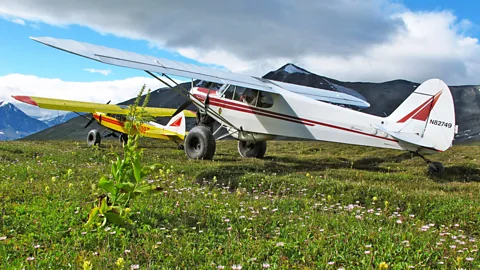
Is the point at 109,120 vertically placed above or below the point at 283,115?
below

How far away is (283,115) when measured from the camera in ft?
41.8

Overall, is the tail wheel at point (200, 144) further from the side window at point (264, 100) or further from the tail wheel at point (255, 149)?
the tail wheel at point (255, 149)

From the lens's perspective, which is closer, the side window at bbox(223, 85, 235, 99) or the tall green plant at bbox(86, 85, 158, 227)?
the tall green plant at bbox(86, 85, 158, 227)

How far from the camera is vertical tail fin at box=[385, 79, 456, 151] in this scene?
10.9 m

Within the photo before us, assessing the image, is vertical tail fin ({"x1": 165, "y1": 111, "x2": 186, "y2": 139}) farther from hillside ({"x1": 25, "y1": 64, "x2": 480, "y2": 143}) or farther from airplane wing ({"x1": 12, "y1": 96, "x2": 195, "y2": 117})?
hillside ({"x1": 25, "y1": 64, "x2": 480, "y2": 143})

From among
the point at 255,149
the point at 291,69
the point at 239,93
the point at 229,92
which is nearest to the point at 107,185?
the point at 239,93

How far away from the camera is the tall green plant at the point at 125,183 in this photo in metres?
4.14

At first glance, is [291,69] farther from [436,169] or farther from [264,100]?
[436,169]

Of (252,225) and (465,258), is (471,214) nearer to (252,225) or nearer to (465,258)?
(465,258)

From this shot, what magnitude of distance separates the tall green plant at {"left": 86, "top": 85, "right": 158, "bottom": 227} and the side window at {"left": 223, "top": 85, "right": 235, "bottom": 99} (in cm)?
953

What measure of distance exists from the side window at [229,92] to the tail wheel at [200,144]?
1.43 metres

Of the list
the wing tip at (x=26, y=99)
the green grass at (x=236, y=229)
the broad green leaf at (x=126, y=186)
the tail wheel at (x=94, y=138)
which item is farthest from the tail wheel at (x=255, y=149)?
the wing tip at (x=26, y=99)

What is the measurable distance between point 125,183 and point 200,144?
8.96m

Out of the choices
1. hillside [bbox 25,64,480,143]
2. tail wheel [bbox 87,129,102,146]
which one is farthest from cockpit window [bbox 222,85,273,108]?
hillside [bbox 25,64,480,143]
